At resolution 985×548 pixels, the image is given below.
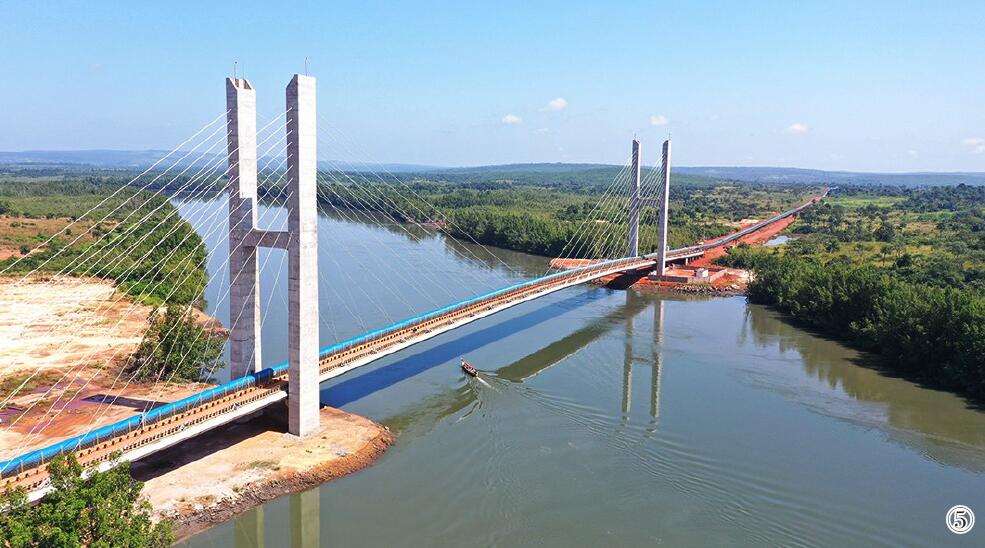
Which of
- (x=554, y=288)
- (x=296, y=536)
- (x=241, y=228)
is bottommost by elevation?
(x=296, y=536)

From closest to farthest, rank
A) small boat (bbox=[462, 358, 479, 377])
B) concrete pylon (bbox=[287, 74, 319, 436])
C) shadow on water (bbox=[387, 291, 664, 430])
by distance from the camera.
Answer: concrete pylon (bbox=[287, 74, 319, 436])
shadow on water (bbox=[387, 291, 664, 430])
small boat (bbox=[462, 358, 479, 377])

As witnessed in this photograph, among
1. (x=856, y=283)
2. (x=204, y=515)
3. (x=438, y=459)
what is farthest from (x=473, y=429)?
(x=856, y=283)

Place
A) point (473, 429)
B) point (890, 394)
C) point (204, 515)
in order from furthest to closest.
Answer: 1. point (890, 394)
2. point (473, 429)
3. point (204, 515)

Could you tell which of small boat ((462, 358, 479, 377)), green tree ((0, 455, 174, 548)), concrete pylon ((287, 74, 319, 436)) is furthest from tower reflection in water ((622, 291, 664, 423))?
green tree ((0, 455, 174, 548))

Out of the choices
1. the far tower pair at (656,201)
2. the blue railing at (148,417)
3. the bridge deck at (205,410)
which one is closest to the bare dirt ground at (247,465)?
the bridge deck at (205,410)

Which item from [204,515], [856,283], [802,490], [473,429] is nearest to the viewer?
[204,515]

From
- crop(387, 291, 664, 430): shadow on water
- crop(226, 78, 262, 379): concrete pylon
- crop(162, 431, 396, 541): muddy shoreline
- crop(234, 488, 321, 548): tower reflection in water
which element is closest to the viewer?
crop(162, 431, 396, 541): muddy shoreline

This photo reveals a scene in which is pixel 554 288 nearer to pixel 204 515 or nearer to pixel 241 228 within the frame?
pixel 241 228

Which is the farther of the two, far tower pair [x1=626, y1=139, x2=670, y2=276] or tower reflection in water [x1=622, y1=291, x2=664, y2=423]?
far tower pair [x1=626, y1=139, x2=670, y2=276]

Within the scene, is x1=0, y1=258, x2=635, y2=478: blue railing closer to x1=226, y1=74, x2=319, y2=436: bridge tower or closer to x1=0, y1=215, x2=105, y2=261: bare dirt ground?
x1=226, y1=74, x2=319, y2=436: bridge tower
